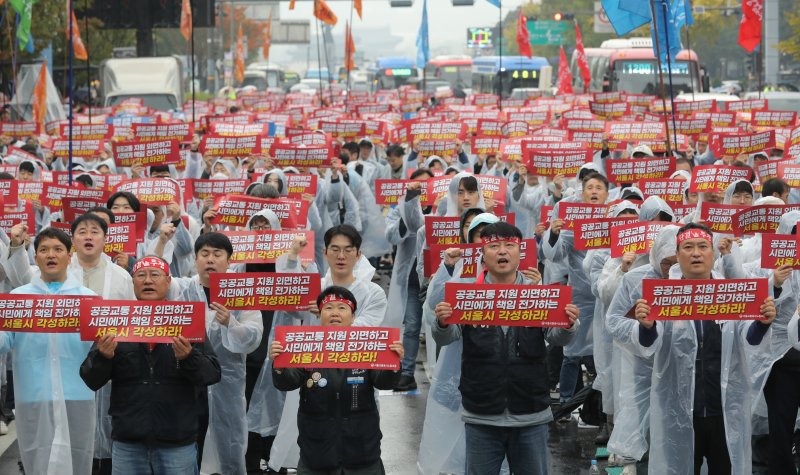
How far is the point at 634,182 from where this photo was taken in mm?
12766

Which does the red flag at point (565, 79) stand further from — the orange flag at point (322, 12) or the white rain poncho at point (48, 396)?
the white rain poncho at point (48, 396)

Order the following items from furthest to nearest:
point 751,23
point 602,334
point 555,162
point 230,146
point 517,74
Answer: point 517,74 → point 751,23 → point 230,146 → point 555,162 → point 602,334

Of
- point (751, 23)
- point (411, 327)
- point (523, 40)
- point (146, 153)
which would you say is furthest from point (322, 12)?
point (411, 327)

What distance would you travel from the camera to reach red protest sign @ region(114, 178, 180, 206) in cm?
1056

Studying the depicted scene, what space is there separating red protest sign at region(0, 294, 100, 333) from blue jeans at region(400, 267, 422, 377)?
15.1 feet

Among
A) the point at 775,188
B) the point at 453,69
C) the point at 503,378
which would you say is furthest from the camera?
the point at 453,69

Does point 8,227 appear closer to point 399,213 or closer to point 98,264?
point 98,264

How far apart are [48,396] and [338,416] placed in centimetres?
156

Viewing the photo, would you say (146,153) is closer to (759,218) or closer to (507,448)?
(759,218)

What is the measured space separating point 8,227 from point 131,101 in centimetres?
2068

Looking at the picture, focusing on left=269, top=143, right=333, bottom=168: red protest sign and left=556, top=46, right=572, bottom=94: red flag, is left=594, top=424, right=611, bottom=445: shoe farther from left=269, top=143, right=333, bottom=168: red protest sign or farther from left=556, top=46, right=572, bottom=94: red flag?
left=556, top=46, right=572, bottom=94: red flag

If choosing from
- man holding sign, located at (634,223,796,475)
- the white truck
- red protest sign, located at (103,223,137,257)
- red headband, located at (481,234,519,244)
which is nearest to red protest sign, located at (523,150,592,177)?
red protest sign, located at (103,223,137,257)

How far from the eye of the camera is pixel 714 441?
6.88 metres

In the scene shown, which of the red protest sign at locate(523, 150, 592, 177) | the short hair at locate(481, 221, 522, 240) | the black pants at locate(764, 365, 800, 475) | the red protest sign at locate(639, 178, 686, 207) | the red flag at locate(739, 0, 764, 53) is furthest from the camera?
the red flag at locate(739, 0, 764, 53)
